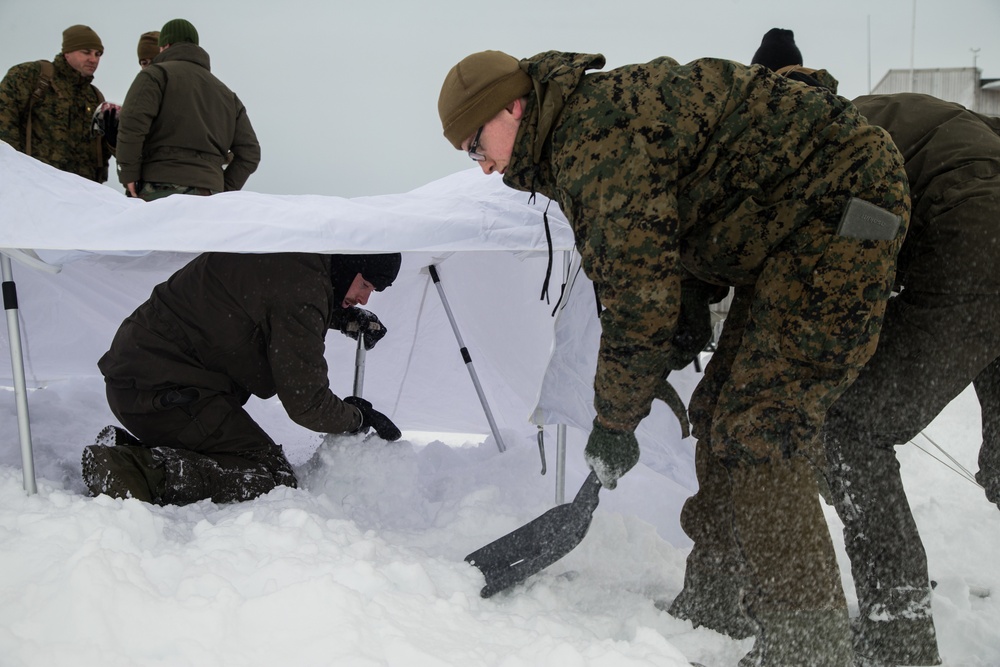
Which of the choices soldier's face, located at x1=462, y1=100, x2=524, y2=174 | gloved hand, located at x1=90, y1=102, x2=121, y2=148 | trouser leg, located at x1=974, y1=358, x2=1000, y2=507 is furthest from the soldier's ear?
gloved hand, located at x1=90, y1=102, x2=121, y2=148

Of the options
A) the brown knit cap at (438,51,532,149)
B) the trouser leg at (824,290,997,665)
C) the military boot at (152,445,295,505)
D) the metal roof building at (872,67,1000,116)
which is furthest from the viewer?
the metal roof building at (872,67,1000,116)

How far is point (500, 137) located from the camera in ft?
5.31

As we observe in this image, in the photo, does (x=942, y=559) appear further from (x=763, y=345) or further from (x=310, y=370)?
(x=310, y=370)

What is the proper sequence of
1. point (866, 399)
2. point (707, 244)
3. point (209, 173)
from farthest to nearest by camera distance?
point (209, 173), point (866, 399), point (707, 244)

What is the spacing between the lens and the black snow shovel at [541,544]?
75.2 inches

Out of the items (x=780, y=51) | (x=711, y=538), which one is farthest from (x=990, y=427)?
(x=780, y=51)

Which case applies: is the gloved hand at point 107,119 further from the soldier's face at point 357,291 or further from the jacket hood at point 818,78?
the jacket hood at point 818,78

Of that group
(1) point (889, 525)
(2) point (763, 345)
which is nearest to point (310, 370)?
(2) point (763, 345)

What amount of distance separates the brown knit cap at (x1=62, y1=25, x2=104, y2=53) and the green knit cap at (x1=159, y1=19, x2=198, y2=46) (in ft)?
1.99

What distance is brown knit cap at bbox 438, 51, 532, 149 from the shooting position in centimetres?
155

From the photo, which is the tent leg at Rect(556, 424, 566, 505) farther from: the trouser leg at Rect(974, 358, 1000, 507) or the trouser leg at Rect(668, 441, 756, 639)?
the trouser leg at Rect(974, 358, 1000, 507)

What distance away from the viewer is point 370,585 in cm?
166

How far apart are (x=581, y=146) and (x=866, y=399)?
2.86 feet

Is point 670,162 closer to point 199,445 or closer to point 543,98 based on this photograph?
point 543,98
